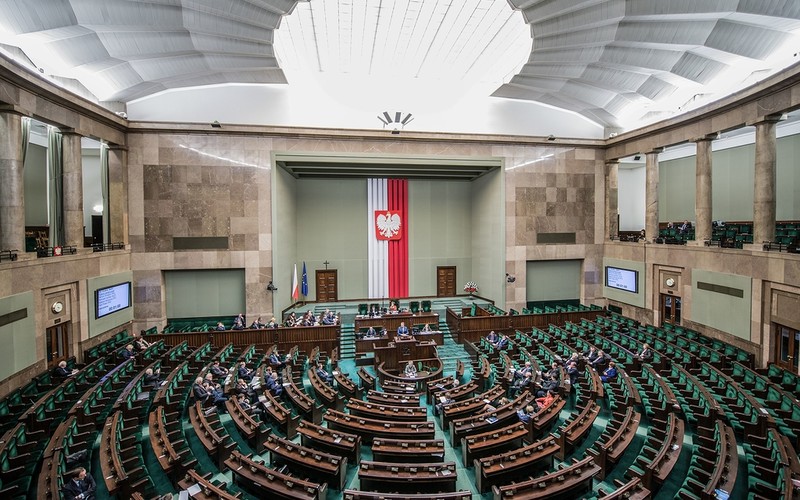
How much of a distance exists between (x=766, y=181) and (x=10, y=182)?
75.6 ft

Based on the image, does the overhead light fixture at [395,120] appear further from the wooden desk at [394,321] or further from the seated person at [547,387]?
the seated person at [547,387]

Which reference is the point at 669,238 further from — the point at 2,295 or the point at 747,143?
the point at 2,295

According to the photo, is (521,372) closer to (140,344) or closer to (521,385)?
(521,385)

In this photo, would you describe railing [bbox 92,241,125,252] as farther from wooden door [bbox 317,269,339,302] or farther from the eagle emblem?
the eagle emblem

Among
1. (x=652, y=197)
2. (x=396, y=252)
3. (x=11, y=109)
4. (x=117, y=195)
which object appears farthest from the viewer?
(x=396, y=252)

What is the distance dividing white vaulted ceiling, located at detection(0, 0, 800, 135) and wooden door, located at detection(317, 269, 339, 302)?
861cm

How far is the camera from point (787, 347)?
11.3 m

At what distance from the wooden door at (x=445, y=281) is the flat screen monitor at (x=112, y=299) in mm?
14840

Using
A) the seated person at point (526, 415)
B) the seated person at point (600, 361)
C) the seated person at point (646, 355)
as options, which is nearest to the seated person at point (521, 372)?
the seated person at point (600, 361)

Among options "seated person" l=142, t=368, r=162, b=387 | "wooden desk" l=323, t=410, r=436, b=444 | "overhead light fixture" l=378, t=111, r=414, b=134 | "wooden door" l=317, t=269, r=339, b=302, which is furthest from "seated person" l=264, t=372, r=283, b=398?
"overhead light fixture" l=378, t=111, r=414, b=134

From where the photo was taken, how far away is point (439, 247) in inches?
871

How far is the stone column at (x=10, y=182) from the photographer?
10.6 meters

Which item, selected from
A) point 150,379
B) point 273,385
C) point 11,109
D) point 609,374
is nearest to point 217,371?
point 150,379

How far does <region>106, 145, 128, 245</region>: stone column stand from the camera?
50.5 ft
